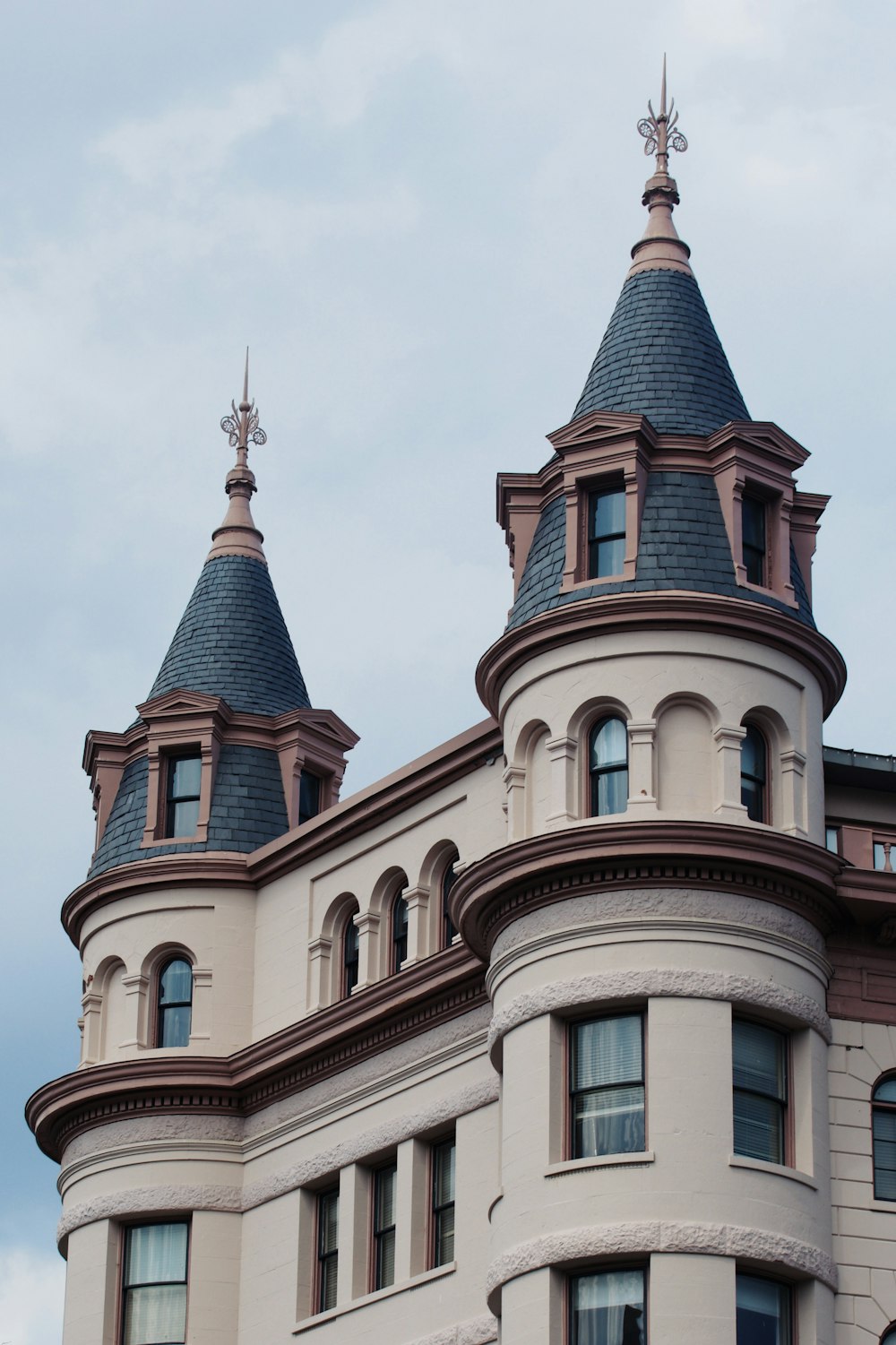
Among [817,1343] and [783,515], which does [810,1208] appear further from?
[783,515]

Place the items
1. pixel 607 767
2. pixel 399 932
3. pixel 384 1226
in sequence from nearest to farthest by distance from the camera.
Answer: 1. pixel 607 767
2. pixel 384 1226
3. pixel 399 932

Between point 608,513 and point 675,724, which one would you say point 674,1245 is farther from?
point 608,513

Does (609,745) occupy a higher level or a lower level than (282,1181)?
higher

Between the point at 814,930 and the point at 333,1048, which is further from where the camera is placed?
the point at 333,1048

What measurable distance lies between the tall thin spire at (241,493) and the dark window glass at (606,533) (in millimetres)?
15401

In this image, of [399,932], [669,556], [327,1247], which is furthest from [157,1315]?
[669,556]

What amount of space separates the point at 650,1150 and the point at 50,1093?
16513 mm

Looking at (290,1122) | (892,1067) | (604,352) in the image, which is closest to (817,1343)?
(892,1067)

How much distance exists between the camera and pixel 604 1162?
40.9 meters

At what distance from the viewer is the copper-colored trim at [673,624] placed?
144 feet

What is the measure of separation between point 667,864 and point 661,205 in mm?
13394

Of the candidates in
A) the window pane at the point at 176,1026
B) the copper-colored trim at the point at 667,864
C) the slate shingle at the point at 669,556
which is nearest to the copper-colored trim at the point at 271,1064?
the window pane at the point at 176,1026

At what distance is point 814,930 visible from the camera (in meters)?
43.3

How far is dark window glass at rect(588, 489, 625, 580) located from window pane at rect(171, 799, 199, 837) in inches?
495
